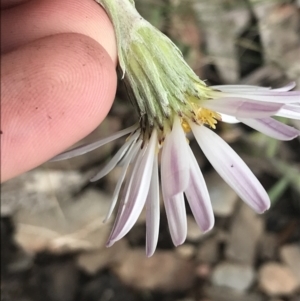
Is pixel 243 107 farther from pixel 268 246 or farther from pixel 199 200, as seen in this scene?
pixel 268 246

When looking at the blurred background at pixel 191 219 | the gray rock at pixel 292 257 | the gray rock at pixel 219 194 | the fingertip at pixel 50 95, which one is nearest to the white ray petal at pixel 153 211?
the fingertip at pixel 50 95

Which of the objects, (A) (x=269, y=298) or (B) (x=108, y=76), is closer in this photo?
(B) (x=108, y=76)

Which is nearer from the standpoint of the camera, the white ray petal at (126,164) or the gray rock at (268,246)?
the white ray petal at (126,164)

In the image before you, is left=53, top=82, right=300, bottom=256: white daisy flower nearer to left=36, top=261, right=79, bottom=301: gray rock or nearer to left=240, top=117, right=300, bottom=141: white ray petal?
→ left=240, top=117, right=300, bottom=141: white ray petal

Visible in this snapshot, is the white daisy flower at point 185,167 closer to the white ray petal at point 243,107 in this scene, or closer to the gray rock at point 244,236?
the white ray petal at point 243,107

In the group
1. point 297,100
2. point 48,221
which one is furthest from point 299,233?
point 297,100

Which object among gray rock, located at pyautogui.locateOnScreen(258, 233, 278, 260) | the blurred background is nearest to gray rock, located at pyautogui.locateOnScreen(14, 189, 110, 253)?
the blurred background

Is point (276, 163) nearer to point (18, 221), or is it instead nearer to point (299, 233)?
point (299, 233)
